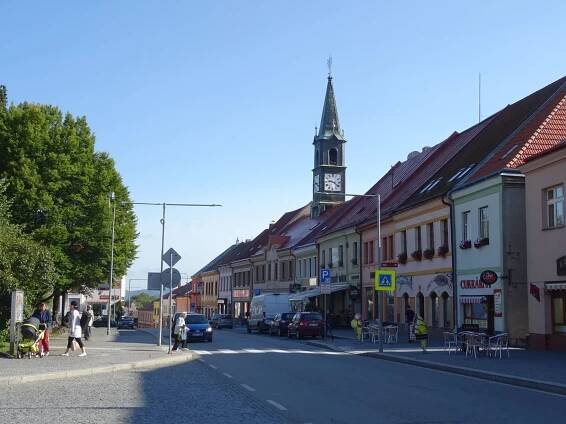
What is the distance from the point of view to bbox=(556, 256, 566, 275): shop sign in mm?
26266

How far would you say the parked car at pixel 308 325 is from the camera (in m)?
40.8

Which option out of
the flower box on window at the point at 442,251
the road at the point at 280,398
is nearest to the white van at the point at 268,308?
the flower box on window at the point at 442,251

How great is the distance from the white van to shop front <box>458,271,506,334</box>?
61.5ft

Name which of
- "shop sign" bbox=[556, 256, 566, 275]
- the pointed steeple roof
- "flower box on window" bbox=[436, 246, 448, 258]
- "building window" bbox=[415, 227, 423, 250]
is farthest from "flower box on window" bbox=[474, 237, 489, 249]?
the pointed steeple roof

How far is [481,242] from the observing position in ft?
103

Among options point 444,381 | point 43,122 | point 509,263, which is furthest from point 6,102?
point 444,381

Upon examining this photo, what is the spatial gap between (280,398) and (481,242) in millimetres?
19371

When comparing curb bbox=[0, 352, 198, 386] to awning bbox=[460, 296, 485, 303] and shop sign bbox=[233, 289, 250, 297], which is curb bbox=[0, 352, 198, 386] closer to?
awning bbox=[460, 296, 485, 303]

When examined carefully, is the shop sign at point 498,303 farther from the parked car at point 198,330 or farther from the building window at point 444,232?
the parked car at point 198,330

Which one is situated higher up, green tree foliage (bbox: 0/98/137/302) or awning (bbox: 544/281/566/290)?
green tree foliage (bbox: 0/98/137/302)

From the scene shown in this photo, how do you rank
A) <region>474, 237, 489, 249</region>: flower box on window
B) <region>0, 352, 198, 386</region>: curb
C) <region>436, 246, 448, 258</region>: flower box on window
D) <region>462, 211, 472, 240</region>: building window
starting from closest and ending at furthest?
<region>0, 352, 198, 386</region>: curb < <region>474, 237, 489, 249</region>: flower box on window < <region>462, 211, 472, 240</region>: building window < <region>436, 246, 448, 258</region>: flower box on window

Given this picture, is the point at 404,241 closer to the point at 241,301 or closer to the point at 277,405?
the point at 277,405

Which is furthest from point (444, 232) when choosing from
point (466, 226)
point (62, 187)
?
point (62, 187)

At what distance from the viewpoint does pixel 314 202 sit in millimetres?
74688
